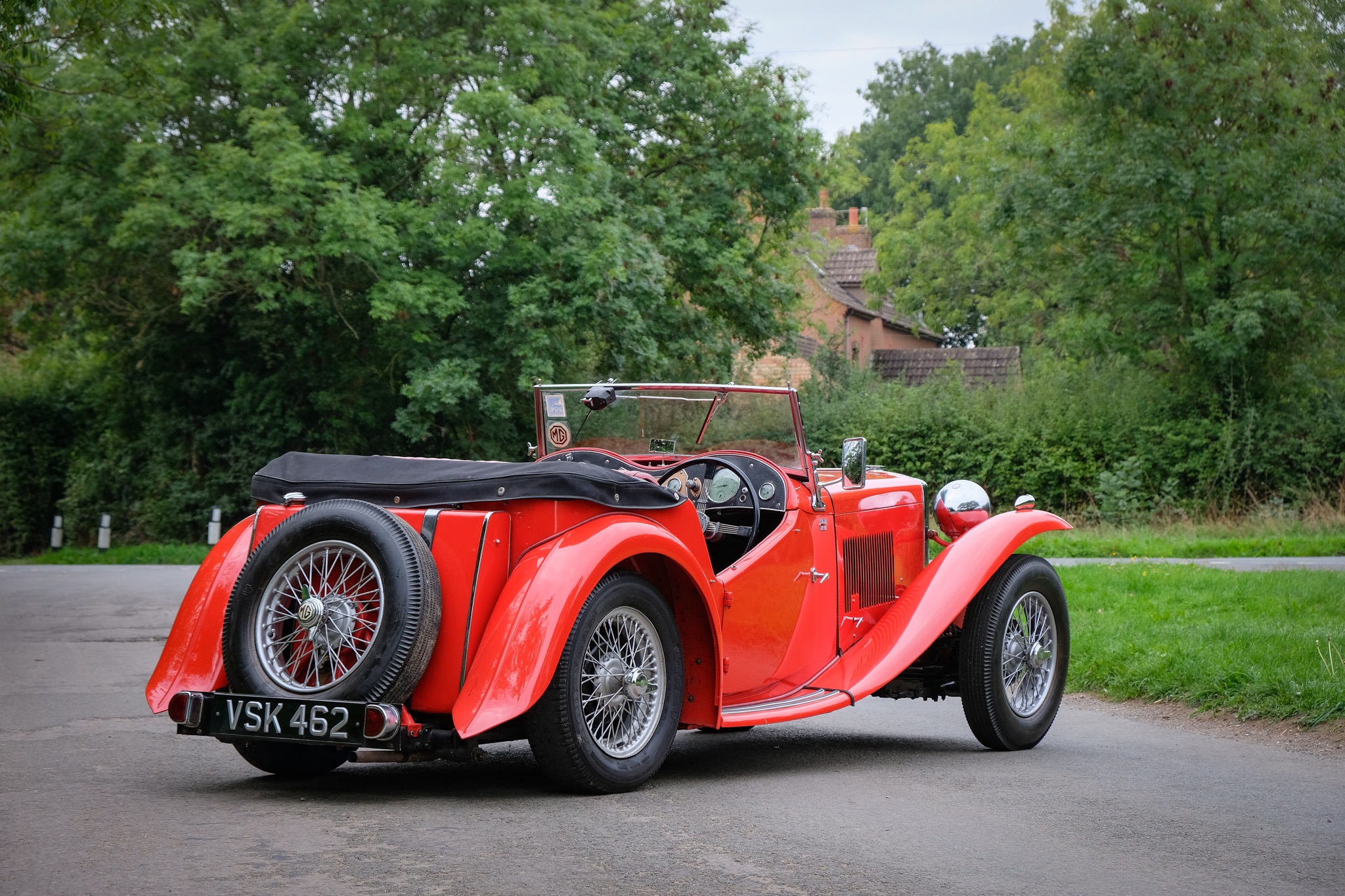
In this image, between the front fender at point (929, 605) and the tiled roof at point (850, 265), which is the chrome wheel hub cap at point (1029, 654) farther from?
the tiled roof at point (850, 265)

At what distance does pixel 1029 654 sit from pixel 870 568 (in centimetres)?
94

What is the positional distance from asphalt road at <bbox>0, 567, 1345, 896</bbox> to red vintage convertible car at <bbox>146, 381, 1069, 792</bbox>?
0.93 feet

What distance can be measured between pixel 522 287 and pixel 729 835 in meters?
17.2

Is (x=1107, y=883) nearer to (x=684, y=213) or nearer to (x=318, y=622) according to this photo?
(x=318, y=622)

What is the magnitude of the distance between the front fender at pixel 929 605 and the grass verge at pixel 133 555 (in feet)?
51.6

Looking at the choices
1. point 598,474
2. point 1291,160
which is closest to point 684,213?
point 1291,160

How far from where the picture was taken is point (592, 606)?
520cm

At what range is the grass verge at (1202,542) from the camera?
19.1 metres

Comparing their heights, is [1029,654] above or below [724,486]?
below

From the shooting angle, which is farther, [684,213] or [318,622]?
[684,213]

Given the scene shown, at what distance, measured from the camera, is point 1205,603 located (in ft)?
38.6

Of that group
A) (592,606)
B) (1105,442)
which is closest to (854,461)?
(592,606)

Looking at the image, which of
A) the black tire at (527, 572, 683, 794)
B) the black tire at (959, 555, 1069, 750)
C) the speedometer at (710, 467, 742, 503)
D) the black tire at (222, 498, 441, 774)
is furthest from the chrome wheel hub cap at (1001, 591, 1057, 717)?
the black tire at (222, 498, 441, 774)

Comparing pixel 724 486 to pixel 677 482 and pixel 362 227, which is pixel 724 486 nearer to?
pixel 677 482
